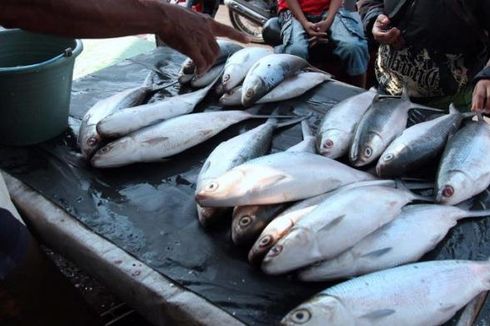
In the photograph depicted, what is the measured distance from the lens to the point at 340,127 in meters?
2.46

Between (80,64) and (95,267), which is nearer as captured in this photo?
(95,267)

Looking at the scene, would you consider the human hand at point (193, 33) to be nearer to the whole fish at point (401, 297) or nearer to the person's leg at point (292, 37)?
the whole fish at point (401, 297)

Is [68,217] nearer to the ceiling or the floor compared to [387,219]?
nearer to the floor

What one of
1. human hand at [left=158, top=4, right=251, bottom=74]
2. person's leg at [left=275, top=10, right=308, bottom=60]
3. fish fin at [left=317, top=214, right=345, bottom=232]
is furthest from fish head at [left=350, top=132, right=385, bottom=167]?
person's leg at [left=275, top=10, right=308, bottom=60]

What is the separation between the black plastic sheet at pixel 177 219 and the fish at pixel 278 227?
0.23 feet

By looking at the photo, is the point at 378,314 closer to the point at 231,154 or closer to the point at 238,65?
the point at 231,154

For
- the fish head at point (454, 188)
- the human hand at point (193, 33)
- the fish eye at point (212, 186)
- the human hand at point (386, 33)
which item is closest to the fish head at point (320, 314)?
the fish eye at point (212, 186)

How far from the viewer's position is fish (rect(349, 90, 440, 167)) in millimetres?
2316

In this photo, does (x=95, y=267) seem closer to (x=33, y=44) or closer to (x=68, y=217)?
(x=68, y=217)

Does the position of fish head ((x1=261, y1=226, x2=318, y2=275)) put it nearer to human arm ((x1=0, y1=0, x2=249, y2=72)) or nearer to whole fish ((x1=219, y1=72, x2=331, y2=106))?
human arm ((x1=0, y1=0, x2=249, y2=72))

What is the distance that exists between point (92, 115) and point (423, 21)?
218 centimetres

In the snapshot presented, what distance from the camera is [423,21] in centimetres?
304

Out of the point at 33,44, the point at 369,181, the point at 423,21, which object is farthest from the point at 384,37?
the point at 33,44

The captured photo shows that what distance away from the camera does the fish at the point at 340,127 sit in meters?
2.37
